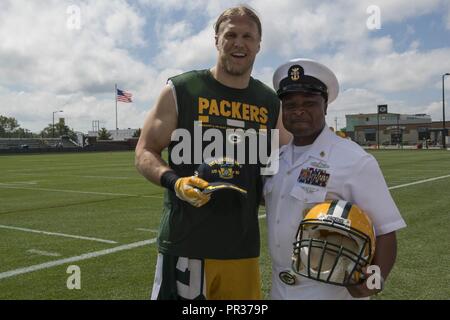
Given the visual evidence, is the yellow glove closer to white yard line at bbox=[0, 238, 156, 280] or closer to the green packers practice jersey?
the green packers practice jersey

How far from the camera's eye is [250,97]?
287 cm

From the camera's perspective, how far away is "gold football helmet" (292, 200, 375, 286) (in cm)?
201

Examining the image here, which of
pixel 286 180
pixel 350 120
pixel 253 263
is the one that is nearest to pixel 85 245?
pixel 253 263

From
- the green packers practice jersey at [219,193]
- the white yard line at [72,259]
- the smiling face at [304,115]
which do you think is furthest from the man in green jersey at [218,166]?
the white yard line at [72,259]

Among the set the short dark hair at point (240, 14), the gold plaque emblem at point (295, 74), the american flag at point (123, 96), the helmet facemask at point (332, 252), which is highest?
the american flag at point (123, 96)

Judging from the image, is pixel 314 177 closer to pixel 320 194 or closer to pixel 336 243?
pixel 320 194

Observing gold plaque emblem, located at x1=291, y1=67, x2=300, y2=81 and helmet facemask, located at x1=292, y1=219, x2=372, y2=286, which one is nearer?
helmet facemask, located at x1=292, y1=219, x2=372, y2=286

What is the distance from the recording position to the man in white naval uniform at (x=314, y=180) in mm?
2127

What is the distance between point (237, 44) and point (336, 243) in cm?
126

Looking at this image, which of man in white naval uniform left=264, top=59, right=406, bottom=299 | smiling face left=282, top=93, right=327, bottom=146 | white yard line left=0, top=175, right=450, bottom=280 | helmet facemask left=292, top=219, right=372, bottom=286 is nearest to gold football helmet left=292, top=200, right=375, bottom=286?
helmet facemask left=292, top=219, right=372, bottom=286

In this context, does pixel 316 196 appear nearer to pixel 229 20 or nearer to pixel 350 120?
pixel 229 20

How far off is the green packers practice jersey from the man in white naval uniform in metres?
0.21

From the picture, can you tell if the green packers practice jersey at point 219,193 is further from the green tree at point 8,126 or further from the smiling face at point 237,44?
the green tree at point 8,126
